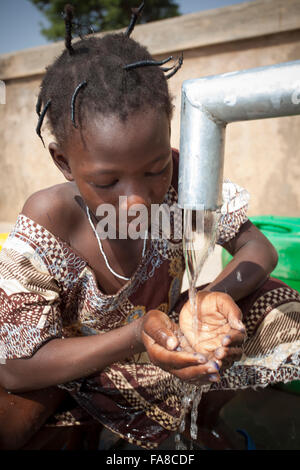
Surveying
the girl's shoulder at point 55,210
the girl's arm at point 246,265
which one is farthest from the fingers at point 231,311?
the girl's shoulder at point 55,210

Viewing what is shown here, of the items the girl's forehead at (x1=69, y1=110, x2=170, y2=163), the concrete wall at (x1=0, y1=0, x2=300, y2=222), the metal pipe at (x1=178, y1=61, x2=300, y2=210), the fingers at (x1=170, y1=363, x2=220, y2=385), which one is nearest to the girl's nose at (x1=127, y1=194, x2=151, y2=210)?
the girl's forehead at (x1=69, y1=110, x2=170, y2=163)

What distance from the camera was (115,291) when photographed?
5.08 ft

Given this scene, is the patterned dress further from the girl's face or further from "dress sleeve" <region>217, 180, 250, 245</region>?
the girl's face

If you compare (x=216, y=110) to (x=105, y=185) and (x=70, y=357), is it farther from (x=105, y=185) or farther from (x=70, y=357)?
(x=70, y=357)

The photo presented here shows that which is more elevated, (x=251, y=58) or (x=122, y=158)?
(x=251, y=58)

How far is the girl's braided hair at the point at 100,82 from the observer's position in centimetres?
106

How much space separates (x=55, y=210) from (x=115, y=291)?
402 millimetres

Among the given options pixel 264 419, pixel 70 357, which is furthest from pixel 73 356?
pixel 264 419

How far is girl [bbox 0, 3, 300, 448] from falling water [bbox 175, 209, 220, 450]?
48 millimetres

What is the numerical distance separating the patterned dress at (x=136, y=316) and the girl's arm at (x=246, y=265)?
0.19ft

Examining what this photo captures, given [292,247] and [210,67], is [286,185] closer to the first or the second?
[210,67]

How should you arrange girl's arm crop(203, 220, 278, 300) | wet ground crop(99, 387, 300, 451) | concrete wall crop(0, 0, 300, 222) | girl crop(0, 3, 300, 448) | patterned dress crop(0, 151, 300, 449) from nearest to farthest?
girl crop(0, 3, 300, 448) → patterned dress crop(0, 151, 300, 449) → girl's arm crop(203, 220, 278, 300) → wet ground crop(99, 387, 300, 451) → concrete wall crop(0, 0, 300, 222)

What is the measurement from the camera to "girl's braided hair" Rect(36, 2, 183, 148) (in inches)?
41.9

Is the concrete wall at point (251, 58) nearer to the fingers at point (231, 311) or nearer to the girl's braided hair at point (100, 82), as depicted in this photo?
the girl's braided hair at point (100, 82)
